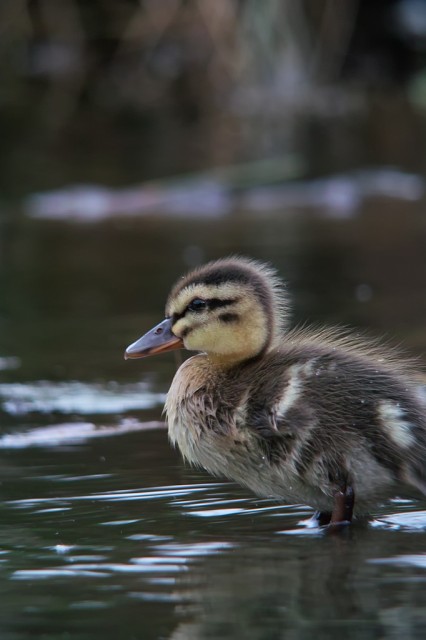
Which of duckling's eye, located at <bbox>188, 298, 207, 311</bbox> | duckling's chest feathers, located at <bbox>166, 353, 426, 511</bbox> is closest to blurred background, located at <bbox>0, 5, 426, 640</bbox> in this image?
duckling's chest feathers, located at <bbox>166, 353, 426, 511</bbox>

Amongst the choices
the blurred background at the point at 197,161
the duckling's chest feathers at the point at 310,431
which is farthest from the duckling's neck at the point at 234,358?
the blurred background at the point at 197,161

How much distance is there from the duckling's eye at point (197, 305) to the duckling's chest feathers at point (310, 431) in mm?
307

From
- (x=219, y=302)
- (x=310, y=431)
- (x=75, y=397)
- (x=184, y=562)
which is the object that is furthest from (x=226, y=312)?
(x=75, y=397)

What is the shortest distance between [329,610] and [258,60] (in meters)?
15.8

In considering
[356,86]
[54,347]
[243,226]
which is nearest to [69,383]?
[54,347]

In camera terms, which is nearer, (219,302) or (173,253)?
(219,302)

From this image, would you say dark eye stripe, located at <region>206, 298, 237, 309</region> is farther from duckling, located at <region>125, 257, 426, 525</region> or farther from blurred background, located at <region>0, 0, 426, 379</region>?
blurred background, located at <region>0, 0, 426, 379</region>

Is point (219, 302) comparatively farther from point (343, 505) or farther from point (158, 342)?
point (343, 505)

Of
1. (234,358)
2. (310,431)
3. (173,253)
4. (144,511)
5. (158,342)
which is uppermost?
(173,253)

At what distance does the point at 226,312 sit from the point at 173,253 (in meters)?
5.73

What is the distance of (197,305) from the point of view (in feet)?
16.9

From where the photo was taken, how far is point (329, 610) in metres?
3.67

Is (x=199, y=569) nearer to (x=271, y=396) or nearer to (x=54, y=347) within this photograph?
(x=271, y=396)

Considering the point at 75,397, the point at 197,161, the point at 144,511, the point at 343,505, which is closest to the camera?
the point at 343,505
